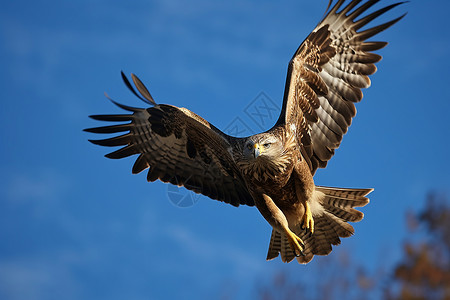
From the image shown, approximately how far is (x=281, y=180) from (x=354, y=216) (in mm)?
1383

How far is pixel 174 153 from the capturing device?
361 inches

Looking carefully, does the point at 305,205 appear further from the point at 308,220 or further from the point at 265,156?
the point at 265,156

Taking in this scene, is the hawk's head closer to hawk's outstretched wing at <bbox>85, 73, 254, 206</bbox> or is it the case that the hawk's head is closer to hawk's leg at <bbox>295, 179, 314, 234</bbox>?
hawk's leg at <bbox>295, 179, 314, 234</bbox>

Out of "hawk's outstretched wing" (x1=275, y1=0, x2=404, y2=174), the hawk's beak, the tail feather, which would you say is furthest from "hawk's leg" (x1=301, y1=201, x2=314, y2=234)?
the hawk's beak

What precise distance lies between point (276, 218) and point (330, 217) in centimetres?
97

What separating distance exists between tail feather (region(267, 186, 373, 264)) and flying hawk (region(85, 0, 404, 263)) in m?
0.01

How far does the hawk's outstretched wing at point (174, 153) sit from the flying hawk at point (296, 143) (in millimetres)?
14

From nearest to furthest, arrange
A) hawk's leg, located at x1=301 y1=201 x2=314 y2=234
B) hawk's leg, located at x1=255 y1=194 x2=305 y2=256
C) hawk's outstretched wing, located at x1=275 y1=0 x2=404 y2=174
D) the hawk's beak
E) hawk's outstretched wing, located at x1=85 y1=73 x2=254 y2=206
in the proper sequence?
the hawk's beak < hawk's leg, located at x1=255 y1=194 x2=305 y2=256 < hawk's leg, located at x1=301 y1=201 x2=314 y2=234 < hawk's outstretched wing, located at x1=275 y1=0 x2=404 y2=174 < hawk's outstretched wing, located at x1=85 y1=73 x2=254 y2=206

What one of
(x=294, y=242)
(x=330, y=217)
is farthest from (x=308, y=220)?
(x=330, y=217)

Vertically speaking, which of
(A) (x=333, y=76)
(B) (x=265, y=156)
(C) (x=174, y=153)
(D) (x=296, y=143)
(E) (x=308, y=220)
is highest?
(A) (x=333, y=76)

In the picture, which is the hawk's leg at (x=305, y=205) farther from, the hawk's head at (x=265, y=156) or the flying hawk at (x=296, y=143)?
the hawk's head at (x=265, y=156)

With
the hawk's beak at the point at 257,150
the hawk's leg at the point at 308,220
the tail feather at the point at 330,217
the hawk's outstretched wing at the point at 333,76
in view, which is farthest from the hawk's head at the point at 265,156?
the tail feather at the point at 330,217

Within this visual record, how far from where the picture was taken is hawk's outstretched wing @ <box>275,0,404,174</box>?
8.52 meters

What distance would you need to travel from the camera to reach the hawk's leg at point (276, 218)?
8.05m
